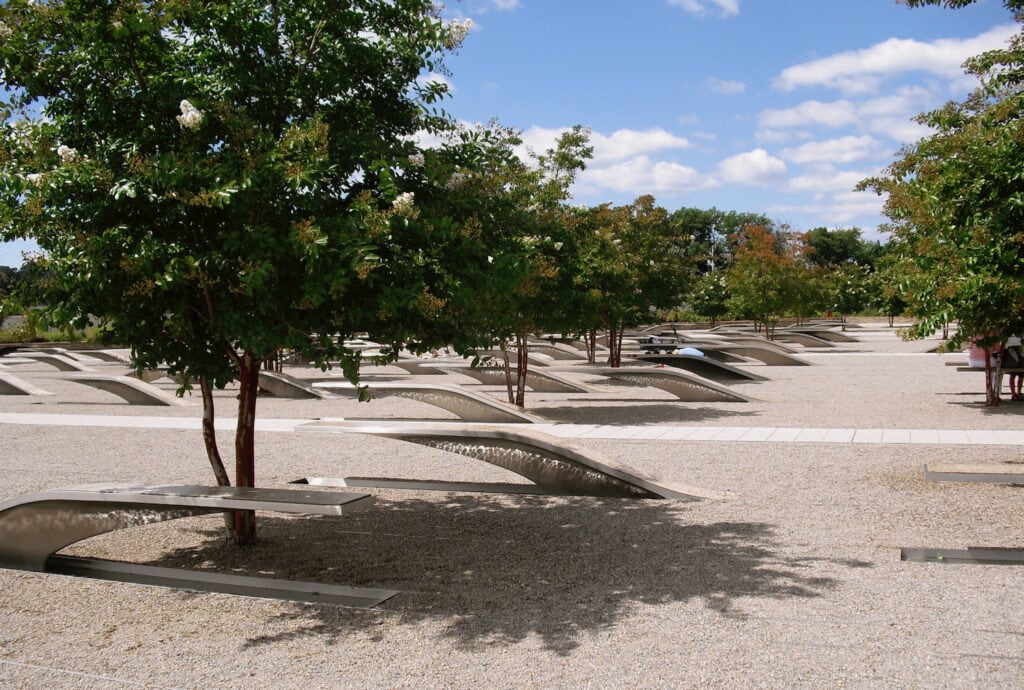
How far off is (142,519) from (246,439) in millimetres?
1061

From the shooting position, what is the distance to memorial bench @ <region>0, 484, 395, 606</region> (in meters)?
5.52

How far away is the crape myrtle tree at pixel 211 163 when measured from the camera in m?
5.27

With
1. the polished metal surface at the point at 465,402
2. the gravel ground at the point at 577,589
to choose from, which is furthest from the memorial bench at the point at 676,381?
the gravel ground at the point at 577,589

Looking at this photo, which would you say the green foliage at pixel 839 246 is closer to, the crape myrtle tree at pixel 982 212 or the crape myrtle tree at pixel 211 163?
the crape myrtle tree at pixel 982 212

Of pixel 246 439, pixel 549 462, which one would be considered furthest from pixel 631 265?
pixel 246 439

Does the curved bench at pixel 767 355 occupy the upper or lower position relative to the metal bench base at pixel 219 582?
upper

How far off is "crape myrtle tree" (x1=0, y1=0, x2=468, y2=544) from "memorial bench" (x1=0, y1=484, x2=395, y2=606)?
93 centimetres

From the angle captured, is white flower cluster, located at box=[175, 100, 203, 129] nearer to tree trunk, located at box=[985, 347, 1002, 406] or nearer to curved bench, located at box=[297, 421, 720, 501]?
curved bench, located at box=[297, 421, 720, 501]

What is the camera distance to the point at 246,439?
6.82 m

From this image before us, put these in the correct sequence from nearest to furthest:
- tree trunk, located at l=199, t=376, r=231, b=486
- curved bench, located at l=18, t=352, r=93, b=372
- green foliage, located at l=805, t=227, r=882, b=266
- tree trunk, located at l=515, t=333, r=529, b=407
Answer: tree trunk, located at l=199, t=376, r=231, b=486, tree trunk, located at l=515, t=333, r=529, b=407, curved bench, located at l=18, t=352, r=93, b=372, green foliage, located at l=805, t=227, r=882, b=266

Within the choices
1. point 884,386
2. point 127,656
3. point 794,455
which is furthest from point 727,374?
point 127,656

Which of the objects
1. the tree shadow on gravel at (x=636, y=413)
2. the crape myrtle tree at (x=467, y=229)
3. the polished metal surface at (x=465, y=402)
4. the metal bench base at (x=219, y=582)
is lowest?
the metal bench base at (x=219, y=582)

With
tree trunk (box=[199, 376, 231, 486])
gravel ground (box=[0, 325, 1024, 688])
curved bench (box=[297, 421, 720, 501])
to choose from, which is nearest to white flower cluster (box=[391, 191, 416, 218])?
gravel ground (box=[0, 325, 1024, 688])

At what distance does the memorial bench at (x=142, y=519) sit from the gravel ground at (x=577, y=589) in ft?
0.66
